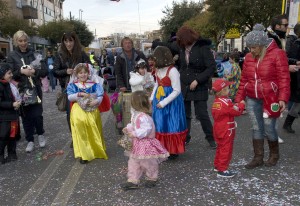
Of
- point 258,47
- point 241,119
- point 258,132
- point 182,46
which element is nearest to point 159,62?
point 182,46

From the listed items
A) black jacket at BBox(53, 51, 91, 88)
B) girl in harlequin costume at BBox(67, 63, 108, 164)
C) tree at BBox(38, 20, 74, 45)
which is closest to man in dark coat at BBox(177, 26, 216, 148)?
girl in harlequin costume at BBox(67, 63, 108, 164)

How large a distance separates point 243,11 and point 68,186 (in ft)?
70.3

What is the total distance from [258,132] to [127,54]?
2914 millimetres

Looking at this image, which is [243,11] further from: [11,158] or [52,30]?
[52,30]

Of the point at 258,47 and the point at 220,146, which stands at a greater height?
the point at 258,47

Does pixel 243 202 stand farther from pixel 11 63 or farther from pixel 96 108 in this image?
pixel 11 63

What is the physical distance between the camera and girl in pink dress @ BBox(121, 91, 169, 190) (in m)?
3.95

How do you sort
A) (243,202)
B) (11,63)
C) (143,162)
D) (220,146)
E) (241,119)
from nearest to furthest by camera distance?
(243,202), (143,162), (220,146), (11,63), (241,119)

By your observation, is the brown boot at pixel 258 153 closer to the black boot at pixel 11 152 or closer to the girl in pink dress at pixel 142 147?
the girl in pink dress at pixel 142 147

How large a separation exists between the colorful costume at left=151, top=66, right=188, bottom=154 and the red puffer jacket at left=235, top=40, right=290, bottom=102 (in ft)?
3.06

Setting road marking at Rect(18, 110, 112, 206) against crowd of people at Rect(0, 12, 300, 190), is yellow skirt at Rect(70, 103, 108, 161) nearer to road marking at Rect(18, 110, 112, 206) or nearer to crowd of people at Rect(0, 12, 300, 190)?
crowd of people at Rect(0, 12, 300, 190)

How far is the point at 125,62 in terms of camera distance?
657 cm

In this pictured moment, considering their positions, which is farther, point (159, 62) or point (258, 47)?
point (159, 62)

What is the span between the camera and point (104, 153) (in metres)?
5.34
